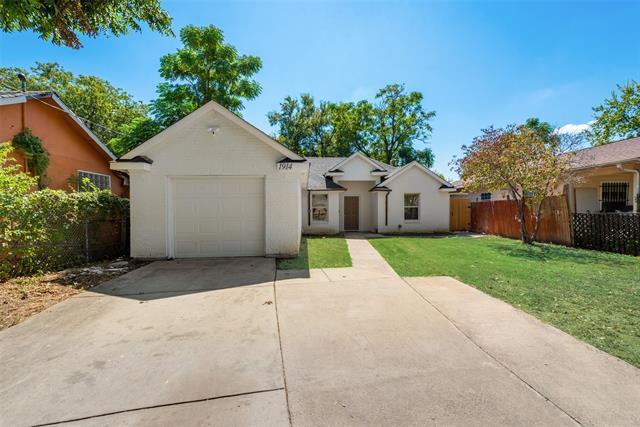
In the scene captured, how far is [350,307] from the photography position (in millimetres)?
4691

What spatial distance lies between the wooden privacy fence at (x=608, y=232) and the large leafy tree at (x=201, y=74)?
808 inches

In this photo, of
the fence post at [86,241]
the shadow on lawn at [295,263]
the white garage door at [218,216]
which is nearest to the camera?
the shadow on lawn at [295,263]

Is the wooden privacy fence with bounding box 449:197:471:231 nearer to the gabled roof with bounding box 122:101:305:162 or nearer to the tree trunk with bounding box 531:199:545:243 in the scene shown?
the tree trunk with bounding box 531:199:545:243

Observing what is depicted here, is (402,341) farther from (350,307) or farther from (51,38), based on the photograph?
(51,38)

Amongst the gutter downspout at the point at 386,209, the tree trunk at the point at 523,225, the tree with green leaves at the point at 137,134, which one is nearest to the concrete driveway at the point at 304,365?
the tree trunk at the point at 523,225

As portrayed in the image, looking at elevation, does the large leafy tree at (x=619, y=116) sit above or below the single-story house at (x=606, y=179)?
above

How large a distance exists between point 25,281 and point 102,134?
997 inches

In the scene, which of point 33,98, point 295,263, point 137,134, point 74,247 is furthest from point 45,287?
point 137,134

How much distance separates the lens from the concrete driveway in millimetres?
2293

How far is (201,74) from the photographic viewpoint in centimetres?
1931

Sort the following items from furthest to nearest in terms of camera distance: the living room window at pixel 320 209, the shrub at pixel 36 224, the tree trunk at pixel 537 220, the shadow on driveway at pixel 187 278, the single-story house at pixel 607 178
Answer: the living room window at pixel 320 209 < the single-story house at pixel 607 178 < the tree trunk at pixel 537 220 < the shrub at pixel 36 224 < the shadow on driveway at pixel 187 278

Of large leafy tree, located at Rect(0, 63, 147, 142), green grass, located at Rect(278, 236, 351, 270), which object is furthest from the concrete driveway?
large leafy tree, located at Rect(0, 63, 147, 142)

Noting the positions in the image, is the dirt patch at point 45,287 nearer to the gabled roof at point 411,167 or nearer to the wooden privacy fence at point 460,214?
the gabled roof at point 411,167

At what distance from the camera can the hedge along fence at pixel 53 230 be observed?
6.16 m
